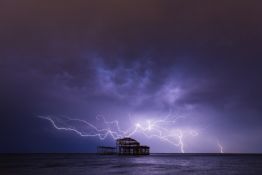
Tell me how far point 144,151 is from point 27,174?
10985cm

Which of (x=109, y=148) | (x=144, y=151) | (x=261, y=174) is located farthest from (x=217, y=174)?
(x=109, y=148)

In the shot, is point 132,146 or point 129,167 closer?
point 129,167

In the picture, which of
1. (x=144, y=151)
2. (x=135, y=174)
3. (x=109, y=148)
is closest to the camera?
(x=135, y=174)

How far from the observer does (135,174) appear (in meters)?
46.3

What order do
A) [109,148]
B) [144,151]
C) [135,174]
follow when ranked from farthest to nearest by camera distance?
1. [109,148]
2. [144,151]
3. [135,174]

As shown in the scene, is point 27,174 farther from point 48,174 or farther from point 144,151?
point 144,151

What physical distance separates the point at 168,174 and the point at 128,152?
109 m

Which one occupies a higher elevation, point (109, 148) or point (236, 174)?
point (109, 148)

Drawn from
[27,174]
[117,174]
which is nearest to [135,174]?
[117,174]

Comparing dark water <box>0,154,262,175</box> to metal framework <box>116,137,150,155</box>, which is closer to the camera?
dark water <box>0,154,262,175</box>

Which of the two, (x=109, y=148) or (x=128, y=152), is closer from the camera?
(x=128, y=152)

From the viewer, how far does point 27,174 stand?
47281 millimetres

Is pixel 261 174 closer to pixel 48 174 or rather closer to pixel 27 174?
pixel 48 174

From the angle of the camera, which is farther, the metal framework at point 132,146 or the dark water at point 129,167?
the metal framework at point 132,146
